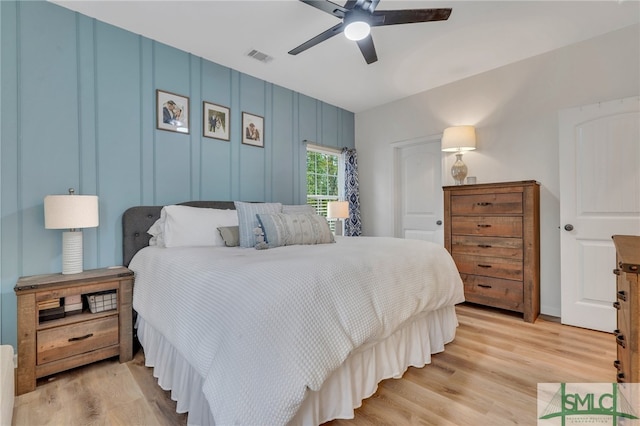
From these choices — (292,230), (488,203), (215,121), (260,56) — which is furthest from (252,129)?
(488,203)

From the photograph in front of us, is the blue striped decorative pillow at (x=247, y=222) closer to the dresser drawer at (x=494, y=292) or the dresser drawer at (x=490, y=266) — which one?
the dresser drawer at (x=490, y=266)

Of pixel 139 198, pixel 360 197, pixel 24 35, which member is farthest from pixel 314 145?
pixel 24 35

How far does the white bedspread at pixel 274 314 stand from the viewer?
1026mm

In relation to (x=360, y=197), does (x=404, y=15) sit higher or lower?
higher

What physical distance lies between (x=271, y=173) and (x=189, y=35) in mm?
1589

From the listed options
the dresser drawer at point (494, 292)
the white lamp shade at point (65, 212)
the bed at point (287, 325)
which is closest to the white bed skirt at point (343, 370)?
the bed at point (287, 325)

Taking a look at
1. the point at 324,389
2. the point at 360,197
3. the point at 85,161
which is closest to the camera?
the point at 324,389

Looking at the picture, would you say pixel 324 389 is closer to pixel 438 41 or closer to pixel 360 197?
pixel 438 41

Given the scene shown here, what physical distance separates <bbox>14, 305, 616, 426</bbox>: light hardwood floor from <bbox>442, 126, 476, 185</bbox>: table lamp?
71.5 inches

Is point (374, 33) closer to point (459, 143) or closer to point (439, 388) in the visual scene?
point (459, 143)

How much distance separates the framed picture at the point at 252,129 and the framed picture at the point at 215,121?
0.21 meters

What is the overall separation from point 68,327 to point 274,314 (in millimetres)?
1706

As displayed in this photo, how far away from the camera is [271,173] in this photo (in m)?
3.63

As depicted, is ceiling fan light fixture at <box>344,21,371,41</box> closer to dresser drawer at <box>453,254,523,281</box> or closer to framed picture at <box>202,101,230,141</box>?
framed picture at <box>202,101,230,141</box>
